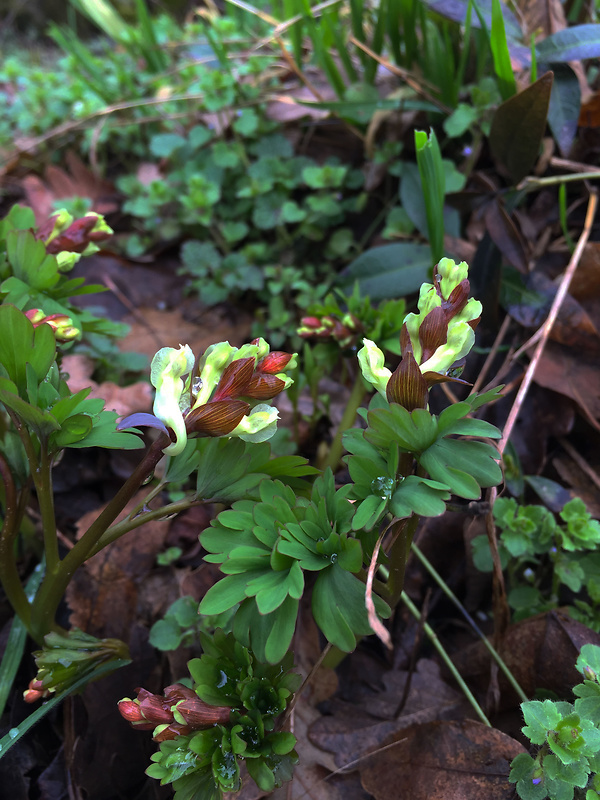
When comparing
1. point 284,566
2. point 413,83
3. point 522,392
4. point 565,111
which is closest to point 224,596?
point 284,566

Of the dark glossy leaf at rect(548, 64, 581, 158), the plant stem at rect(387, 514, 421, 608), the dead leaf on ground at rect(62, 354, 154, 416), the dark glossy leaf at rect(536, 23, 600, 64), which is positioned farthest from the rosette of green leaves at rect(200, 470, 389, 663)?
the dark glossy leaf at rect(536, 23, 600, 64)

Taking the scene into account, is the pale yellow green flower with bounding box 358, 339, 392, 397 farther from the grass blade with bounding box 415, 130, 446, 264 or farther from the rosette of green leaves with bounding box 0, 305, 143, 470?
the grass blade with bounding box 415, 130, 446, 264

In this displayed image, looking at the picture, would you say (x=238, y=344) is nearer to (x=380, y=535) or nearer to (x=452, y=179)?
(x=452, y=179)

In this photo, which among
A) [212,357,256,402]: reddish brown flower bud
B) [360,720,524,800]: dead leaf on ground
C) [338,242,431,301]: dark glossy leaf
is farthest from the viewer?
[338,242,431,301]: dark glossy leaf

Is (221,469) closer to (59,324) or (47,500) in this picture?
(47,500)

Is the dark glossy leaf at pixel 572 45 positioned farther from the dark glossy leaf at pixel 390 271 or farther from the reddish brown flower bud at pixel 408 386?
the reddish brown flower bud at pixel 408 386

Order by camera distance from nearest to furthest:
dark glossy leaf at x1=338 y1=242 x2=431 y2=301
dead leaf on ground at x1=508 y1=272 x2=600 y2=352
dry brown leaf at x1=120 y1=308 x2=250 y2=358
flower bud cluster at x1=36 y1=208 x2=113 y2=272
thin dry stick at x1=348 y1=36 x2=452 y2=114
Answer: flower bud cluster at x1=36 y1=208 x2=113 y2=272, dead leaf on ground at x1=508 y1=272 x2=600 y2=352, dark glossy leaf at x1=338 y1=242 x2=431 y2=301, thin dry stick at x1=348 y1=36 x2=452 y2=114, dry brown leaf at x1=120 y1=308 x2=250 y2=358
